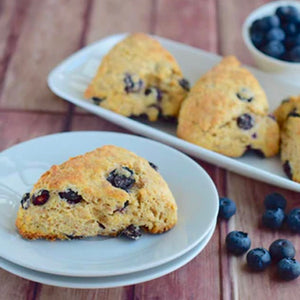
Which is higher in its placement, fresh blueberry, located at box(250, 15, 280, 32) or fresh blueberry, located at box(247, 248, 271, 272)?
fresh blueberry, located at box(250, 15, 280, 32)

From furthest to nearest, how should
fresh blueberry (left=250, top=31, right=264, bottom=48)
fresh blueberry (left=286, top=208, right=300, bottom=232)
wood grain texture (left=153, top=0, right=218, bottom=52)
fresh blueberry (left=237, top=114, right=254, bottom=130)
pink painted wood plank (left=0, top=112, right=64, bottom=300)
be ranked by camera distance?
wood grain texture (left=153, top=0, right=218, bottom=52)
fresh blueberry (left=250, top=31, right=264, bottom=48)
pink painted wood plank (left=0, top=112, right=64, bottom=300)
fresh blueberry (left=237, top=114, right=254, bottom=130)
fresh blueberry (left=286, top=208, right=300, bottom=232)

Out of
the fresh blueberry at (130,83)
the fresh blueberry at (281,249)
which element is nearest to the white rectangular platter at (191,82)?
the fresh blueberry at (130,83)

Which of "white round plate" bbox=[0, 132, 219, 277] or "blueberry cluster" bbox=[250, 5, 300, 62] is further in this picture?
"blueberry cluster" bbox=[250, 5, 300, 62]

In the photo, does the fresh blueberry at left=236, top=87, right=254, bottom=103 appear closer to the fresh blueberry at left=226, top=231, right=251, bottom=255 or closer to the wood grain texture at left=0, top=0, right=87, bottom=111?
the fresh blueberry at left=226, top=231, right=251, bottom=255

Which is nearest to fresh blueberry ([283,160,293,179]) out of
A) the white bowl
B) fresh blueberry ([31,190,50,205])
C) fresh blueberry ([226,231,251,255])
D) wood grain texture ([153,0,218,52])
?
fresh blueberry ([226,231,251,255])

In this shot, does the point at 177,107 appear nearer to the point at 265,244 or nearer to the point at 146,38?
the point at 146,38

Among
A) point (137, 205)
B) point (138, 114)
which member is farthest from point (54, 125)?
point (137, 205)

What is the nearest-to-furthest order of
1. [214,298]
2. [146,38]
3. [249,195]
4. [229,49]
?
A: [214,298]
[249,195]
[146,38]
[229,49]

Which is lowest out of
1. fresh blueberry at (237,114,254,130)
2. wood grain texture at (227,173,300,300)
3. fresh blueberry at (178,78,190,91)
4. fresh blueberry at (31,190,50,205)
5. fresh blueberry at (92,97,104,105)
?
wood grain texture at (227,173,300,300)

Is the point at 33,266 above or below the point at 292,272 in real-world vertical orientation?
above
